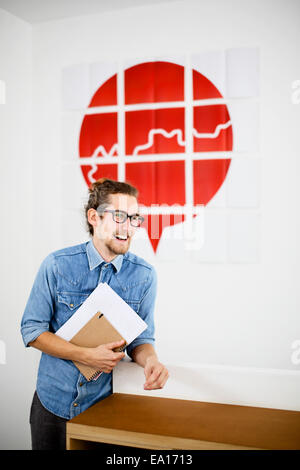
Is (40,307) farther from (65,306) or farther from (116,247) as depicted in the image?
(116,247)

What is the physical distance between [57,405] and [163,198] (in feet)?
3.77

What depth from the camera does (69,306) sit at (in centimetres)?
174

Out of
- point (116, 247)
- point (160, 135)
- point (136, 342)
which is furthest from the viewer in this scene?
point (160, 135)

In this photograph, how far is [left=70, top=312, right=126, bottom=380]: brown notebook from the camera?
1.65 m

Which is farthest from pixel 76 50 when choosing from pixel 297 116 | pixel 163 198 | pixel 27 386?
pixel 27 386

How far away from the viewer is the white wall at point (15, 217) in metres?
2.52

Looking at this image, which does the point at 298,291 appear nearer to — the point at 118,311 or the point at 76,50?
the point at 118,311

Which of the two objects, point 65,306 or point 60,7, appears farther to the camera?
point 60,7

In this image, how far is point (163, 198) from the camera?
2.39 metres

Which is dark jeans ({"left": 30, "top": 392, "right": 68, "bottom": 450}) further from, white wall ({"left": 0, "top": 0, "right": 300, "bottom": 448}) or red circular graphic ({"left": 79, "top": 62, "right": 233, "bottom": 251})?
red circular graphic ({"left": 79, "top": 62, "right": 233, "bottom": 251})

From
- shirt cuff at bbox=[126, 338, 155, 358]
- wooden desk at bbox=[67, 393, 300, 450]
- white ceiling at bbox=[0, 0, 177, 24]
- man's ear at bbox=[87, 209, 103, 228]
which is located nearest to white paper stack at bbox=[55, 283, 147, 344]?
shirt cuff at bbox=[126, 338, 155, 358]

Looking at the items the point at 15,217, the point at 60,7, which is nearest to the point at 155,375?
the point at 15,217

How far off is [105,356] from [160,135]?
127 centimetres

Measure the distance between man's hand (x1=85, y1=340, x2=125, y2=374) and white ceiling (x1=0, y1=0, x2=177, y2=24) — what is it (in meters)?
1.80
